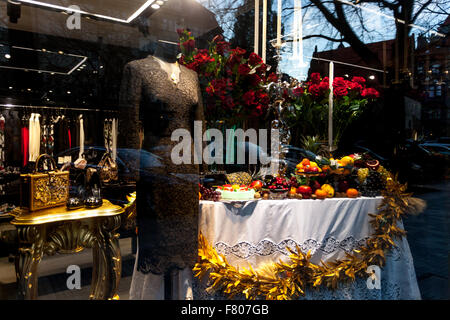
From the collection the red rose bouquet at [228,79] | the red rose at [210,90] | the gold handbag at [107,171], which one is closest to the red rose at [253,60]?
the red rose bouquet at [228,79]

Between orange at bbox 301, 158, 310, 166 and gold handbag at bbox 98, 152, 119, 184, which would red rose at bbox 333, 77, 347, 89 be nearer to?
orange at bbox 301, 158, 310, 166

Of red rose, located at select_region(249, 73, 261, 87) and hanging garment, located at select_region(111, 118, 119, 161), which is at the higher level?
red rose, located at select_region(249, 73, 261, 87)

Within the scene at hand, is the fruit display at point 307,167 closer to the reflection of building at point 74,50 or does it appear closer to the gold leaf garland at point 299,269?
the gold leaf garland at point 299,269

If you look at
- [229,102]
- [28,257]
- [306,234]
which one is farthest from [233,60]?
[28,257]

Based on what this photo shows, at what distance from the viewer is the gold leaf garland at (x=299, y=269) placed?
2057 millimetres

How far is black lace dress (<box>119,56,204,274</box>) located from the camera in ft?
5.95

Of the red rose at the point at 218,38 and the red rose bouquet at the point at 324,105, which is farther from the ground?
the red rose at the point at 218,38

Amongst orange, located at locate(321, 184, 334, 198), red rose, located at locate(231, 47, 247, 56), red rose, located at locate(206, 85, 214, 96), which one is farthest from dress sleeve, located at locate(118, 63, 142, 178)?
orange, located at locate(321, 184, 334, 198)

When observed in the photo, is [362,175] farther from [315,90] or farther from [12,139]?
[12,139]

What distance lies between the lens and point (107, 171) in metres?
1.97

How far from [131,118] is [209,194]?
Answer: 72 cm

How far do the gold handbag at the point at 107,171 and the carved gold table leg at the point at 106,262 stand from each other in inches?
9.2

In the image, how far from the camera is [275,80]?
2631mm
